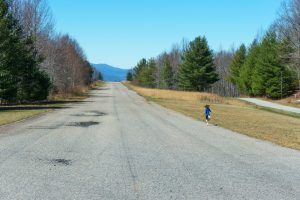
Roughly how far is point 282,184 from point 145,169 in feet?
9.51

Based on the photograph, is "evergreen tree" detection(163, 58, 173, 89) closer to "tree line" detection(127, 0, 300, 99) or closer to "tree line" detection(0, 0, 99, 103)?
"tree line" detection(127, 0, 300, 99)

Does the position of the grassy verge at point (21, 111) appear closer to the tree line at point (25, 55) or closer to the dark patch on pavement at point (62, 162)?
the tree line at point (25, 55)

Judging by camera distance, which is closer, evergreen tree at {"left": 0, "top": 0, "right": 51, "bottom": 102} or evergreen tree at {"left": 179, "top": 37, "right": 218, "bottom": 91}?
evergreen tree at {"left": 0, "top": 0, "right": 51, "bottom": 102}

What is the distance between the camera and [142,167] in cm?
995

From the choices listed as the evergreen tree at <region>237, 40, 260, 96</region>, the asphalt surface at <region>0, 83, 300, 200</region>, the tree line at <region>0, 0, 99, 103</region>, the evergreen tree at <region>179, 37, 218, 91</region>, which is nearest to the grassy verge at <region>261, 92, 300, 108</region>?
the evergreen tree at <region>237, 40, 260, 96</region>

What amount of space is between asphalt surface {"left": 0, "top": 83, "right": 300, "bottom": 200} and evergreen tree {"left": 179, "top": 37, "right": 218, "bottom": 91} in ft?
225

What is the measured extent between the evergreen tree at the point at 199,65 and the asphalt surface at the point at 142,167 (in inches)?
2703

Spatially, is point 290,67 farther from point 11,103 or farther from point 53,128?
point 53,128

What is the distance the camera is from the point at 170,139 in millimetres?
15852

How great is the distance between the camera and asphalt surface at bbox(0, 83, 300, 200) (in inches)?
296

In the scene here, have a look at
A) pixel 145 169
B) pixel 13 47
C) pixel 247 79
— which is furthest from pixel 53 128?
pixel 247 79

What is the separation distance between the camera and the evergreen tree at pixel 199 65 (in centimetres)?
8475

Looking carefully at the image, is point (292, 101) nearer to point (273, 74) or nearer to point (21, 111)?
point (273, 74)

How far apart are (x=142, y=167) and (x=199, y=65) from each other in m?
76.5
